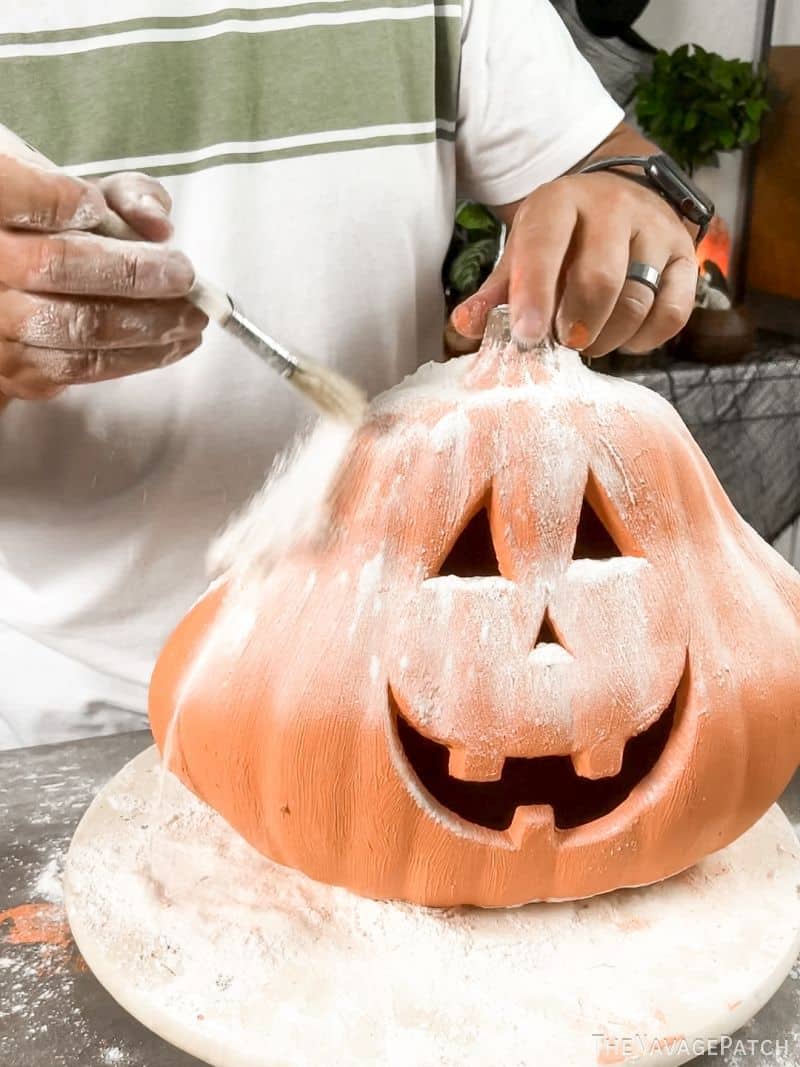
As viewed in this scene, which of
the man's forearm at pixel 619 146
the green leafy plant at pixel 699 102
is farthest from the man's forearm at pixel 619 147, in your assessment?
the green leafy plant at pixel 699 102

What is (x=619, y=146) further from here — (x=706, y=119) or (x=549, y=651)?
(x=706, y=119)

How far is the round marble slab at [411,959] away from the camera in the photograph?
0.59 meters

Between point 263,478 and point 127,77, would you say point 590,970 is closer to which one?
point 263,478

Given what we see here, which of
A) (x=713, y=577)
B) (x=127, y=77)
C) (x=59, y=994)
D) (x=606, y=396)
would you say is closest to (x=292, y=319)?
(x=127, y=77)

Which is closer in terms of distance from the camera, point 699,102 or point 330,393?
point 330,393

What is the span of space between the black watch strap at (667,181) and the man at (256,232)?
2 cm

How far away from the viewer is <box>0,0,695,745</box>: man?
0.88m

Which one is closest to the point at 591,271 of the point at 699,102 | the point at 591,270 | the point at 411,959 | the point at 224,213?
the point at 591,270

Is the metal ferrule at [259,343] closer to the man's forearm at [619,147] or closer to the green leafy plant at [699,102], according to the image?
the man's forearm at [619,147]

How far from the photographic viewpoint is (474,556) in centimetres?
78

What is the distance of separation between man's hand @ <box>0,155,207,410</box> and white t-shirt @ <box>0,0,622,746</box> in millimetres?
286

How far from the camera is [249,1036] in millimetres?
595

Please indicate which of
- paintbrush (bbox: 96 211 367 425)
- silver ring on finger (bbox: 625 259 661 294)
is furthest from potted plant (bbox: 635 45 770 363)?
paintbrush (bbox: 96 211 367 425)

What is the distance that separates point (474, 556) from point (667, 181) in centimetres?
45
